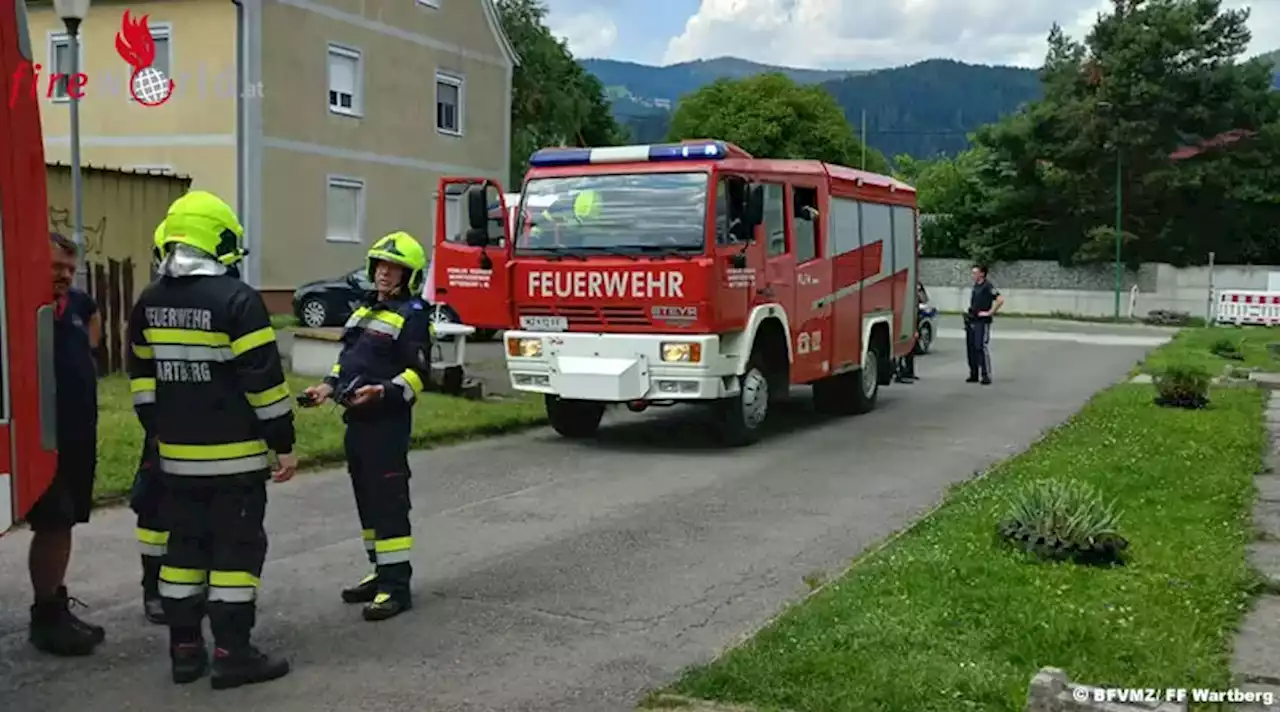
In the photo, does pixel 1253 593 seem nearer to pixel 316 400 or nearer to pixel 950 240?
pixel 316 400

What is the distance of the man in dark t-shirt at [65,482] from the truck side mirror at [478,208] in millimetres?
6887

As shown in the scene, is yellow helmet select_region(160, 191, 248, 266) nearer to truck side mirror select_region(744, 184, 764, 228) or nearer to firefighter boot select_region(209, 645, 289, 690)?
firefighter boot select_region(209, 645, 289, 690)

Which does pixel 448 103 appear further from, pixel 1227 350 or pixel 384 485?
pixel 384 485

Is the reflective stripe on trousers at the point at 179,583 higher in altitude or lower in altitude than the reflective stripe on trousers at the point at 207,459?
lower

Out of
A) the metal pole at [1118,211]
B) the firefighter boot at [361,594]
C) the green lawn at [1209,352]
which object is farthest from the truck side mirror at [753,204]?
the metal pole at [1118,211]

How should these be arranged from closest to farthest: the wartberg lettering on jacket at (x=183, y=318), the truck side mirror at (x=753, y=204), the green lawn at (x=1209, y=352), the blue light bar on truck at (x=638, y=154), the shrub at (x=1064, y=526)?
the wartberg lettering on jacket at (x=183, y=318), the shrub at (x=1064, y=526), the truck side mirror at (x=753, y=204), the blue light bar on truck at (x=638, y=154), the green lawn at (x=1209, y=352)

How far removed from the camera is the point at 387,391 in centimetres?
613

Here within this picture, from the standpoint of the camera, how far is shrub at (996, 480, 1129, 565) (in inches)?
277

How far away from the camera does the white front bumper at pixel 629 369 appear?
1150 centimetres

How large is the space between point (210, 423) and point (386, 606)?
4.98 ft

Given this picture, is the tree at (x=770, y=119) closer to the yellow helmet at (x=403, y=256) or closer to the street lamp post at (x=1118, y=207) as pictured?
the street lamp post at (x=1118, y=207)

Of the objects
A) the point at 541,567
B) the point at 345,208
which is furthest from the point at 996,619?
the point at 345,208

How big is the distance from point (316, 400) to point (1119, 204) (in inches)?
1757

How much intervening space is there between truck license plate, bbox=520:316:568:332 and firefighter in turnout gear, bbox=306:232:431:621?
5.58 meters
